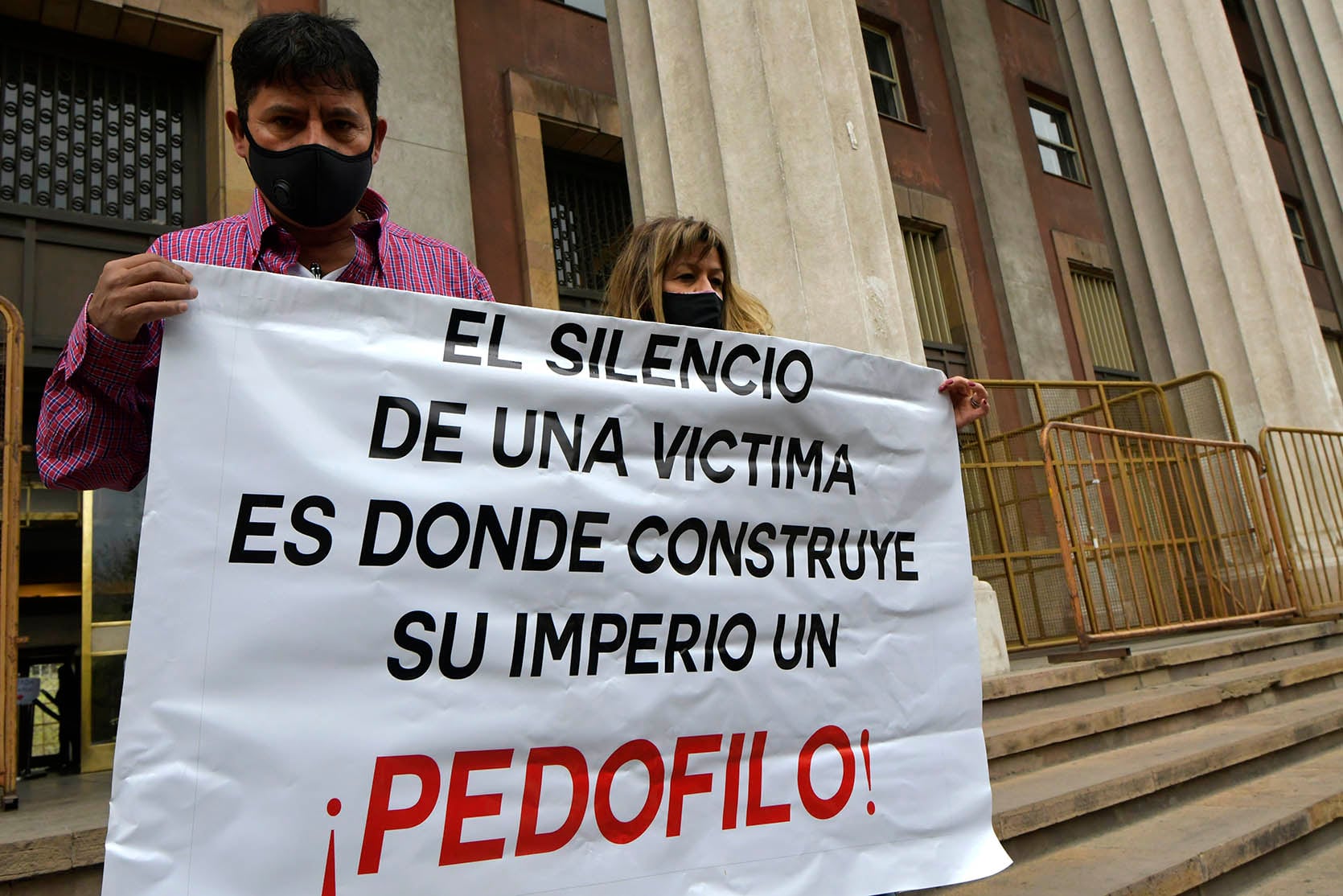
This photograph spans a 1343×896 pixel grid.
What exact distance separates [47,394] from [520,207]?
7.64m

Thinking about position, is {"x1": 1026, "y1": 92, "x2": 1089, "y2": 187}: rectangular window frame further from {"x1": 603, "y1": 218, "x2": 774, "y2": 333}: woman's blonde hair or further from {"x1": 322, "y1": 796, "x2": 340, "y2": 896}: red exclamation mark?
{"x1": 322, "y1": 796, "x2": 340, "y2": 896}: red exclamation mark

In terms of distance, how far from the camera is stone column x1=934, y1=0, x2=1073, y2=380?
13906 millimetres

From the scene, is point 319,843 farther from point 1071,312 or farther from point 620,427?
point 1071,312

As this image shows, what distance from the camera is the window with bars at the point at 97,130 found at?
22.5 ft

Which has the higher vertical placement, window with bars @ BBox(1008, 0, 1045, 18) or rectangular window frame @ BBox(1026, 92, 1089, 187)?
window with bars @ BBox(1008, 0, 1045, 18)

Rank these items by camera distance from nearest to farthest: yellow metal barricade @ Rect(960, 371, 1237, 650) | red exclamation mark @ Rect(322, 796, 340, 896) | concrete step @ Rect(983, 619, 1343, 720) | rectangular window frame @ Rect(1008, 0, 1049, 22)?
red exclamation mark @ Rect(322, 796, 340, 896) < concrete step @ Rect(983, 619, 1343, 720) < yellow metal barricade @ Rect(960, 371, 1237, 650) < rectangular window frame @ Rect(1008, 0, 1049, 22)

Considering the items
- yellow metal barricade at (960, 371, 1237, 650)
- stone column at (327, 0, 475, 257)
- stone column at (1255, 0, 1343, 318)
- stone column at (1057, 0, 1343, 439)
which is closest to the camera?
stone column at (327, 0, 475, 257)

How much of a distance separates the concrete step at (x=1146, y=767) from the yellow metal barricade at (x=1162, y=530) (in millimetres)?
1258

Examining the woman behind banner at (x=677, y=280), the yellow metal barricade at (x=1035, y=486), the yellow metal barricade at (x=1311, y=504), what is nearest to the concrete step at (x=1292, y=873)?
the woman behind banner at (x=677, y=280)

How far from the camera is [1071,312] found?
1475 cm

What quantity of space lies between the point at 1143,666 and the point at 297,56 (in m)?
5.43

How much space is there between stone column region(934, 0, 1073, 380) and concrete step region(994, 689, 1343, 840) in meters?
8.94

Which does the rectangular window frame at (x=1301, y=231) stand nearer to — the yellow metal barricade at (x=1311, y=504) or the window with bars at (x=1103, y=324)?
the window with bars at (x=1103, y=324)

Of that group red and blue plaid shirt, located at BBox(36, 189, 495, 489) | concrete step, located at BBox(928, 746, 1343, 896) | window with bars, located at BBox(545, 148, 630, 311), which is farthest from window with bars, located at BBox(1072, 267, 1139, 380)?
red and blue plaid shirt, located at BBox(36, 189, 495, 489)
